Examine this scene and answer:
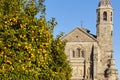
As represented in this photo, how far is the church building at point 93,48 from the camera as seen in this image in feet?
246

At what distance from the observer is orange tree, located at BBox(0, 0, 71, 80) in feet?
60.0

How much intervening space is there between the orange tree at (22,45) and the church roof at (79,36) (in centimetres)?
5481

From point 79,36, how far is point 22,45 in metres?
57.9

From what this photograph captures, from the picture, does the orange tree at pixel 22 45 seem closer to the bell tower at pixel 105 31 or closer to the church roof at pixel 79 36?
the church roof at pixel 79 36

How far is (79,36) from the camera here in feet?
251

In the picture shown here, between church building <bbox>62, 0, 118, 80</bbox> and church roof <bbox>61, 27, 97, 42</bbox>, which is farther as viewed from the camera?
church roof <bbox>61, 27, 97, 42</bbox>

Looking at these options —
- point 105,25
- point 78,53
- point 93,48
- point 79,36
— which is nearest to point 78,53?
point 78,53

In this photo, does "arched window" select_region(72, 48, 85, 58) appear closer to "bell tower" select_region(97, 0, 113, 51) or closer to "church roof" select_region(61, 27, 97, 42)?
"church roof" select_region(61, 27, 97, 42)

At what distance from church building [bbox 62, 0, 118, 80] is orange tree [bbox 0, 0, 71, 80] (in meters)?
53.7

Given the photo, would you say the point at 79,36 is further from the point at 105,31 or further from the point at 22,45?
the point at 22,45

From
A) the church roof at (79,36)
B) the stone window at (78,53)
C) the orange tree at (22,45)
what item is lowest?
the orange tree at (22,45)

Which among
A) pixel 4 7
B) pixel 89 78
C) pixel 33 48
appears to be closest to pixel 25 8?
pixel 4 7

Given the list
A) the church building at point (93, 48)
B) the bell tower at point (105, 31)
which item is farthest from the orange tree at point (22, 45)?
the bell tower at point (105, 31)

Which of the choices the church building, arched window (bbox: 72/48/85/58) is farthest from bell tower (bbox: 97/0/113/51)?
arched window (bbox: 72/48/85/58)
